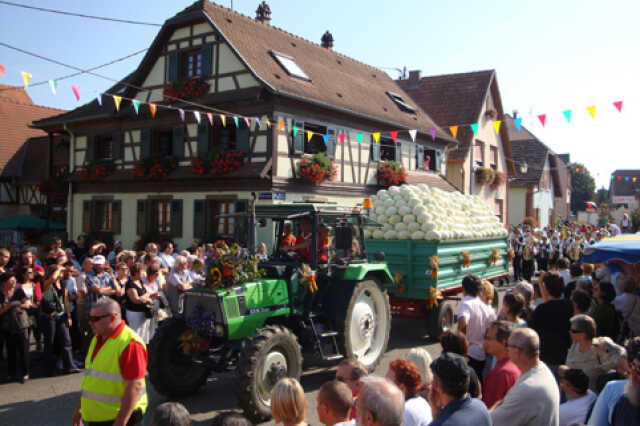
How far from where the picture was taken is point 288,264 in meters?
6.84

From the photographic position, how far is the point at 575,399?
13.1 ft

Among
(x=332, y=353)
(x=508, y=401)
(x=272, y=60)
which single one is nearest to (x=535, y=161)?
(x=272, y=60)

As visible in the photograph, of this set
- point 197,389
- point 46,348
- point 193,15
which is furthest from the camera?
point 193,15

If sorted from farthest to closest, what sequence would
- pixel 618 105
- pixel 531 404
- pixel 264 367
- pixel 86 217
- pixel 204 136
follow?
pixel 86 217, pixel 204 136, pixel 618 105, pixel 264 367, pixel 531 404

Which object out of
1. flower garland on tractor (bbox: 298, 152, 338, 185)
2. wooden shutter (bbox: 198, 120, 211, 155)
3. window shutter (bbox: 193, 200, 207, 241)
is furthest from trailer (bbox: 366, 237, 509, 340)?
wooden shutter (bbox: 198, 120, 211, 155)

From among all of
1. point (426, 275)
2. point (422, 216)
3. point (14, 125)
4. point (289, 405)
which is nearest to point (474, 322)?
point (289, 405)

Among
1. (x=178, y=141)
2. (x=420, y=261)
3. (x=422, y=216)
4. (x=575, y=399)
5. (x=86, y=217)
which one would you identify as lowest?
(x=575, y=399)

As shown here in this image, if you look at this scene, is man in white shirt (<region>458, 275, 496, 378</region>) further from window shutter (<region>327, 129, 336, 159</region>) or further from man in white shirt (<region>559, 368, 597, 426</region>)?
window shutter (<region>327, 129, 336, 159</region>)

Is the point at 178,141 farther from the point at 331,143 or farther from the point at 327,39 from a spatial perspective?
the point at 327,39

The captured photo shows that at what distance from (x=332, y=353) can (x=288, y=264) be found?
134 cm

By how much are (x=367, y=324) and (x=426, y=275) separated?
6.25 ft

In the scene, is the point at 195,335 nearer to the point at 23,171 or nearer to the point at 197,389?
the point at 197,389

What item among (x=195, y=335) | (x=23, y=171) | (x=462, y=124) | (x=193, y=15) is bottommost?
(x=195, y=335)

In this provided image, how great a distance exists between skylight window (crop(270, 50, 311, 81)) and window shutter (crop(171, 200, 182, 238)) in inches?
235
